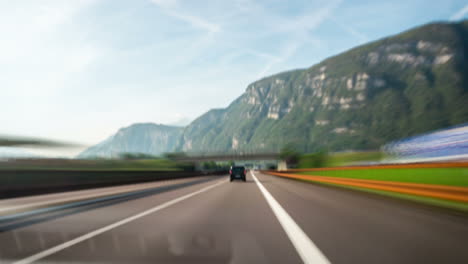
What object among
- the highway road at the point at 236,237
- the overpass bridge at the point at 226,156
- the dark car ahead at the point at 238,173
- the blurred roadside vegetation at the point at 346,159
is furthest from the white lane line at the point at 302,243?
the overpass bridge at the point at 226,156

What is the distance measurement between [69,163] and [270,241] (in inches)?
667

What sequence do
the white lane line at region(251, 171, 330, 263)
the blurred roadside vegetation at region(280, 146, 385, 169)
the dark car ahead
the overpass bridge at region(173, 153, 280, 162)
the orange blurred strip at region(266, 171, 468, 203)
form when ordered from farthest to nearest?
the overpass bridge at region(173, 153, 280, 162), the dark car ahead, the blurred roadside vegetation at region(280, 146, 385, 169), the orange blurred strip at region(266, 171, 468, 203), the white lane line at region(251, 171, 330, 263)

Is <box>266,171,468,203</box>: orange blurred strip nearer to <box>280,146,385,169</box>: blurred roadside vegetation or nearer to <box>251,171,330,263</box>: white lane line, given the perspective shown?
<box>251,171,330,263</box>: white lane line

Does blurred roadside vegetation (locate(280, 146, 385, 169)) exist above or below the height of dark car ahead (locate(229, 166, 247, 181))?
above

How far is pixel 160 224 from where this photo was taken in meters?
7.93

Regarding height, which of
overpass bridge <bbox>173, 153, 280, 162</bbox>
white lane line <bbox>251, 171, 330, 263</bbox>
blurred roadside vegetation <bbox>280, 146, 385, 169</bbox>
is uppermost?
overpass bridge <bbox>173, 153, 280, 162</bbox>

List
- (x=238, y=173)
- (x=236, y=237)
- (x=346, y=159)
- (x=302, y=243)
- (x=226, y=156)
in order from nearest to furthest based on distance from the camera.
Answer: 1. (x=302, y=243)
2. (x=236, y=237)
3. (x=346, y=159)
4. (x=238, y=173)
5. (x=226, y=156)

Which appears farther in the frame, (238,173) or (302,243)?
(238,173)

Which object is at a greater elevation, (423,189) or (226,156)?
(226,156)

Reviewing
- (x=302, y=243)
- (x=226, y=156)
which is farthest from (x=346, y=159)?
(x=226, y=156)

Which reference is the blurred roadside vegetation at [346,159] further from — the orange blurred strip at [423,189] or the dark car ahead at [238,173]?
the orange blurred strip at [423,189]

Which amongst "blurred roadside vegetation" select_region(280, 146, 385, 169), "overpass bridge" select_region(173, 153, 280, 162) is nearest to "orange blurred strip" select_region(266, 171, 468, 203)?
"blurred roadside vegetation" select_region(280, 146, 385, 169)

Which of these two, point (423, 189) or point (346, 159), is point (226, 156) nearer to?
point (346, 159)

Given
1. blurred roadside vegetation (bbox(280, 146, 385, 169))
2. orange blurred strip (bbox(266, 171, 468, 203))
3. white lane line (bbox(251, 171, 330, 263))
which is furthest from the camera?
blurred roadside vegetation (bbox(280, 146, 385, 169))
